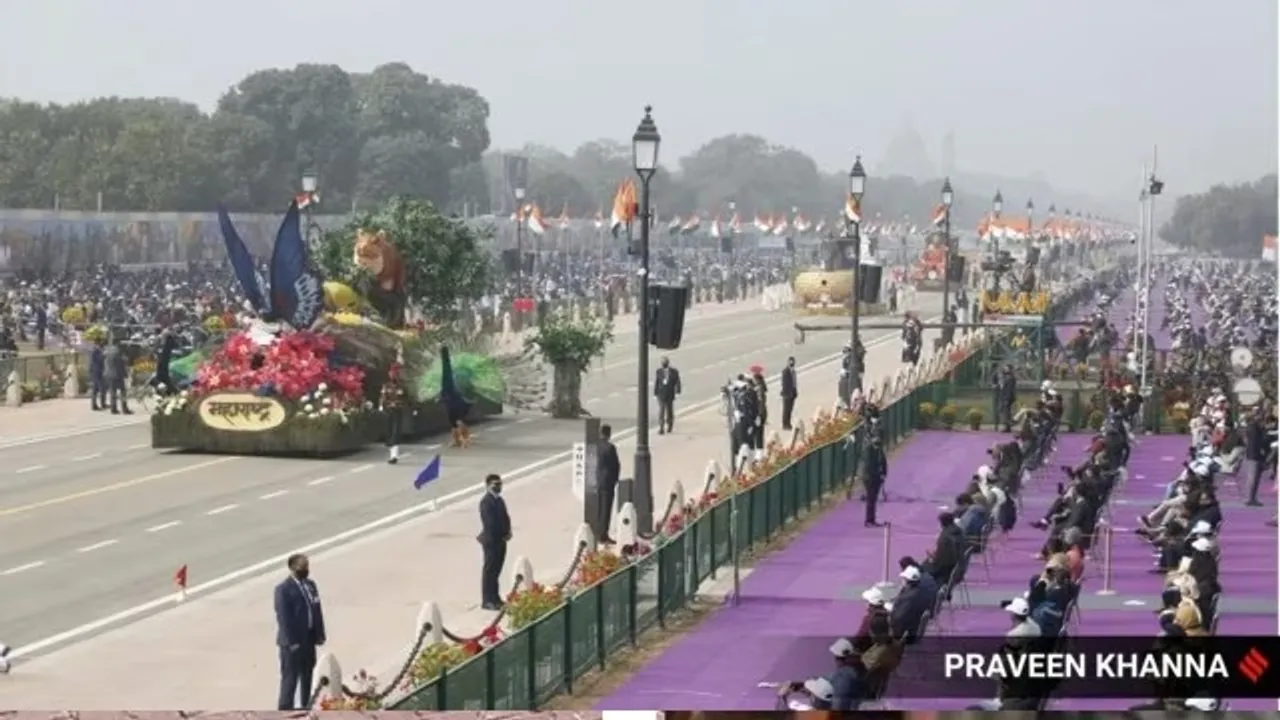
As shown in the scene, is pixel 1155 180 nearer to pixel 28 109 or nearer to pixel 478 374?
pixel 28 109

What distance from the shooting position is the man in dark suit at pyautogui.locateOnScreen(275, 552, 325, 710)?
1482 cm

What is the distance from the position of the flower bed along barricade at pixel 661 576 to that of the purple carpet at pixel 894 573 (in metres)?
0.37

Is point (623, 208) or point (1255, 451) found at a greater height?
point (623, 208)

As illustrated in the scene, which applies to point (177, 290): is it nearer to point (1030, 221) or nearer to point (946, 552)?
point (1030, 221)

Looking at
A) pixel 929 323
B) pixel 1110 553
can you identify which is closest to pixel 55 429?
pixel 929 323

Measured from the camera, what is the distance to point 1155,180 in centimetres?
1585

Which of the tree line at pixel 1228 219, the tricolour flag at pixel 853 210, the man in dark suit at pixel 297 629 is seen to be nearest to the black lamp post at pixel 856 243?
the tricolour flag at pixel 853 210

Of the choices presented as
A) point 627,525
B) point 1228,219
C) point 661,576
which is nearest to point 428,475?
point 627,525

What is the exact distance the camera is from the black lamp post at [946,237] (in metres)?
16.8

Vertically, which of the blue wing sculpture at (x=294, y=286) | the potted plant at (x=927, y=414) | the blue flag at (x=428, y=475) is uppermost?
the blue wing sculpture at (x=294, y=286)

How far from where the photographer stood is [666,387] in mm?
23438

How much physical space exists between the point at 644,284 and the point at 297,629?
4885mm

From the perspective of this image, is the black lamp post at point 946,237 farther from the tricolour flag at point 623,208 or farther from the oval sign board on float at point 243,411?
the oval sign board on float at point 243,411

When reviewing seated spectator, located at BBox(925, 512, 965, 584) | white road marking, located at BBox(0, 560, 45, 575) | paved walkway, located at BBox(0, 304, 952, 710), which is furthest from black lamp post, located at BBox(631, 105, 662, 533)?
white road marking, located at BBox(0, 560, 45, 575)
